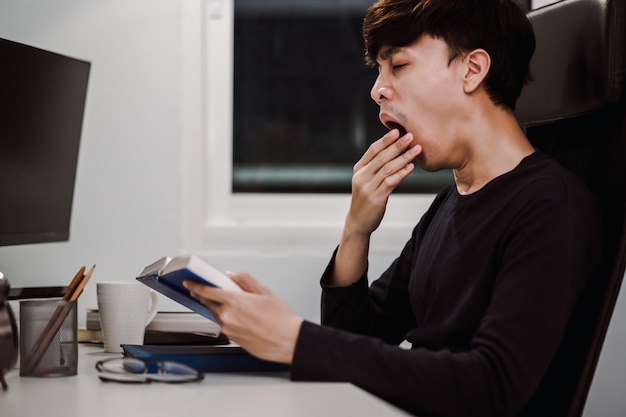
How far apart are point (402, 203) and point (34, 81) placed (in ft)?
3.59

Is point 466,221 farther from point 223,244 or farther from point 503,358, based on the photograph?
point 223,244

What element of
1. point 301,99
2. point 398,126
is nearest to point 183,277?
point 398,126

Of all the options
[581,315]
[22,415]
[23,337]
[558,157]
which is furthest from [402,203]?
[22,415]

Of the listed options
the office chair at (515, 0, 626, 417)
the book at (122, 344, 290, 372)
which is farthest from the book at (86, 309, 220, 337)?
the office chair at (515, 0, 626, 417)

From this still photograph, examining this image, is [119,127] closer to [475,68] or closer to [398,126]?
[398,126]

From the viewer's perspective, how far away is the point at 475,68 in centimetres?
129

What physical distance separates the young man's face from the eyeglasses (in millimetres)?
560

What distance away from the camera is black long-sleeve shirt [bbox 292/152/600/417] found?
0.99 m

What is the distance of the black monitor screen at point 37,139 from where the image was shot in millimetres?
1530

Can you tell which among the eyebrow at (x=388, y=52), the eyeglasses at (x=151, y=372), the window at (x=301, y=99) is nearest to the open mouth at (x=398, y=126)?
the eyebrow at (x=388, y=52)

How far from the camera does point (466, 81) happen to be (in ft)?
4.23

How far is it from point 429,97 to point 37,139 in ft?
2.76

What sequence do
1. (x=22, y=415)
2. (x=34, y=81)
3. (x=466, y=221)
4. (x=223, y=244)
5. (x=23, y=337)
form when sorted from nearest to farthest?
(x=22, y=415), (x=23, y=337), (x=466, y=221), (x=34, y=81), (x=223, y=244)

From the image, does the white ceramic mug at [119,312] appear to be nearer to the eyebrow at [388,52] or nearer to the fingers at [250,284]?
the fingers at [250,284]
